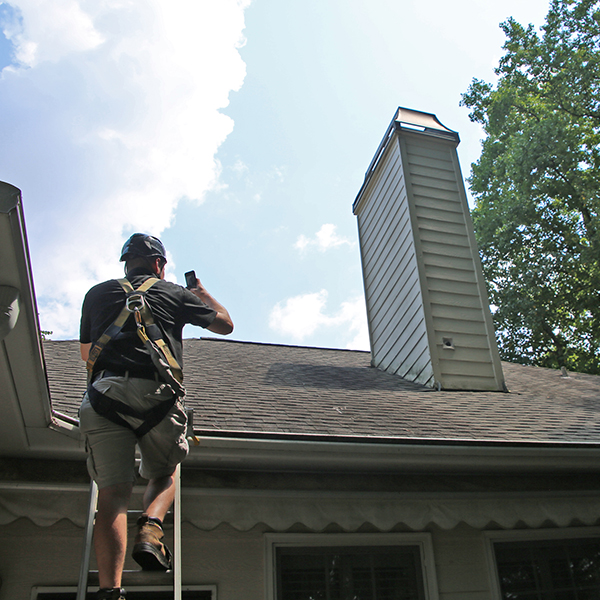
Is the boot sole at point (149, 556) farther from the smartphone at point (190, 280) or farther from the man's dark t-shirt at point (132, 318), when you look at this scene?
the smartphone at point (190, 280)

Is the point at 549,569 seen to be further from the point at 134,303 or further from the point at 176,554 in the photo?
the point at 134,303

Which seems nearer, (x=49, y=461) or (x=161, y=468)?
(x=161, y=468)

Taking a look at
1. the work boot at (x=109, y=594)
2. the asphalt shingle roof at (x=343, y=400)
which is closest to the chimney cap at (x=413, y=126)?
the asphalt shingle roof at (x=343, y=400)

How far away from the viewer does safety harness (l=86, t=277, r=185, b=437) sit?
214 cm

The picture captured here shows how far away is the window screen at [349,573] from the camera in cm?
365

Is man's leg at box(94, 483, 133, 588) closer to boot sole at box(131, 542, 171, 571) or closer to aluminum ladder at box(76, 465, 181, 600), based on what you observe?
boot sole at box(131, 542, 171, 571)

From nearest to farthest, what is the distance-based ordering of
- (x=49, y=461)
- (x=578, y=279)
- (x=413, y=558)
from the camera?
(x=49, y=461), (x=413, y=558), (x=578, y=279)

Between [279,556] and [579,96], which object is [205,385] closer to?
[279,556]

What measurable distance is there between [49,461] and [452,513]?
285 centimetres

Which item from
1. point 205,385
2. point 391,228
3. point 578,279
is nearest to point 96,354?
point 205,385

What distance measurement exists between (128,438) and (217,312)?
0.84 m

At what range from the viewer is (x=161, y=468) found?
2.29 meters

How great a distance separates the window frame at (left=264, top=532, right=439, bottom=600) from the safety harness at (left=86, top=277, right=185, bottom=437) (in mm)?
1940

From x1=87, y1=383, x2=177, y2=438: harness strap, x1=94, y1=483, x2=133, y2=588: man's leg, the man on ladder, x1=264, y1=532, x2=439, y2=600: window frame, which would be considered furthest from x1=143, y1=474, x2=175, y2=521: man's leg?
x1=264, y1=532, x2=439, y2=600: window frame
